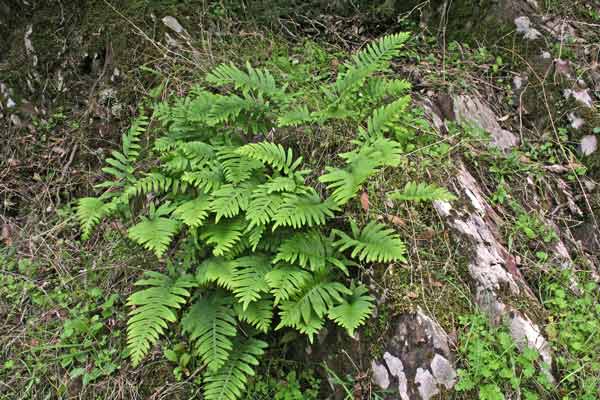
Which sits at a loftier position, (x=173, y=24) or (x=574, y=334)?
(x=173, y=24)

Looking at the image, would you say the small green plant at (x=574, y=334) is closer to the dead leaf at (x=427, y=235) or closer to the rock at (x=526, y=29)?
the dead leaf at (x=427, y=235)

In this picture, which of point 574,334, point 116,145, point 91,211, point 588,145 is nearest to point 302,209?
point 91,211

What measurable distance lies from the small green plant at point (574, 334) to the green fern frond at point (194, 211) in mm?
2143

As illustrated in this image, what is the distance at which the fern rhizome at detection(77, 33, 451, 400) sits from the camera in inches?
103

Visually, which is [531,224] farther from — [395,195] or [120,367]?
[120,367]

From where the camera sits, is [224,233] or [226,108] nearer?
[224,233]

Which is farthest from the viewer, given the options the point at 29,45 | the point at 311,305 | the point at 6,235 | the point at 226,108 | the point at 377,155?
the point at 29,45

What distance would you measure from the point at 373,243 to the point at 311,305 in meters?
0.50

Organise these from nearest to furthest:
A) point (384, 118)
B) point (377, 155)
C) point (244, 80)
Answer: point (377, 155) → point (384, 118) → point (244, 80)

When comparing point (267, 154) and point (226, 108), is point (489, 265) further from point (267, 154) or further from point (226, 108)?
point (226, 108)

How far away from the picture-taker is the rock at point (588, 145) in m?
3.80

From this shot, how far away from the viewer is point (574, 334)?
274cm

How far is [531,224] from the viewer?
130 inches

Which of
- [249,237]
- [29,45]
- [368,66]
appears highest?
[29,45]
